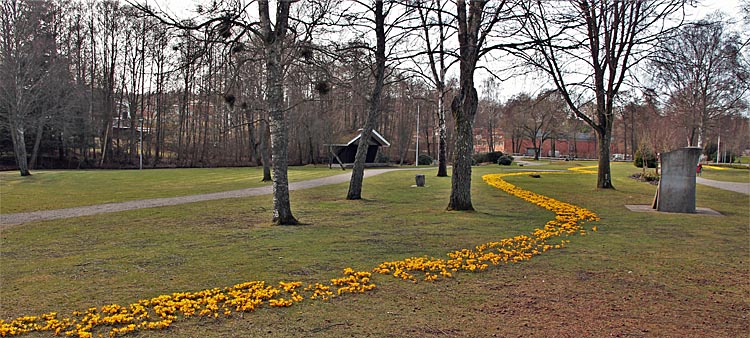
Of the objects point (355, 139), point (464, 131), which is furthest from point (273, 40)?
point (355, 139)

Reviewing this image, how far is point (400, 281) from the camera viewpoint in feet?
20.3

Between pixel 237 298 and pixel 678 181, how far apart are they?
12414mm

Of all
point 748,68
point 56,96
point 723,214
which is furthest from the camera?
point 56,96

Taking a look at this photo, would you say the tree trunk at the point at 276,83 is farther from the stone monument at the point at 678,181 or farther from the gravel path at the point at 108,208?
the stone monument at the point at 678,181

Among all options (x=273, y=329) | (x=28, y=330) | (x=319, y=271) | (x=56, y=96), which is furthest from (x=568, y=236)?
(x=56, y=96)

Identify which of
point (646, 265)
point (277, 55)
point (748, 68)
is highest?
point (748, 68)

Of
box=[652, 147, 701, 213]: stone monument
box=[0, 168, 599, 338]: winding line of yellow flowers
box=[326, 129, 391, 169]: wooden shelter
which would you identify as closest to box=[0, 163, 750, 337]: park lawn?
box=[0, 168, 599, 338]: winding line of yellow flowers

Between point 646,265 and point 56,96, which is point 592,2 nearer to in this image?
point 646,265

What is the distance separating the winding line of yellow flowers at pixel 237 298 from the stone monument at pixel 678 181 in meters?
6.75

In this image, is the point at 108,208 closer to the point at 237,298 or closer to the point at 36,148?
the point at 237,298

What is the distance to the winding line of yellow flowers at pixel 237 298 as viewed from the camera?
4.46m

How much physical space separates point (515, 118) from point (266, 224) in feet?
169

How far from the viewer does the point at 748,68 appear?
2919 centimetres

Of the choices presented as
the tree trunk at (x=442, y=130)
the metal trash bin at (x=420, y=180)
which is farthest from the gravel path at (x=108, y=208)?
the tree trunk at (x=442, y=130)
